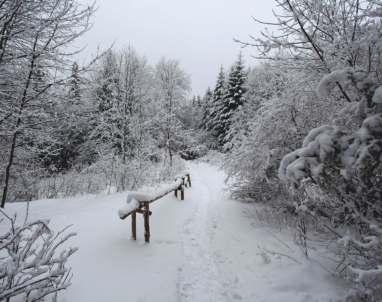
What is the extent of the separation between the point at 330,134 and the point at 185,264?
3.33 metres

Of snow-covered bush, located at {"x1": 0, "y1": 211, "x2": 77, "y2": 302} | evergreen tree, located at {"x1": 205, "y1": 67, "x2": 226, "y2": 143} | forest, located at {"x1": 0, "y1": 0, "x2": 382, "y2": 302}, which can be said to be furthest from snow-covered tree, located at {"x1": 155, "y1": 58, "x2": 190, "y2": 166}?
snow-covered bush, located at {"x1": 0, "y1": 211, "x2": 77, "y2": 302}

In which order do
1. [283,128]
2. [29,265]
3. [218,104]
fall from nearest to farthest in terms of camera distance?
[29,265]
[283,128]
[218,104]

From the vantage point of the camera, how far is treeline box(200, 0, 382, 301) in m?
2.24

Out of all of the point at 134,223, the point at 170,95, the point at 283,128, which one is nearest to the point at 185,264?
the point at 134,223

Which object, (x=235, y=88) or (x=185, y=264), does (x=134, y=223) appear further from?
(x=235, y=88)

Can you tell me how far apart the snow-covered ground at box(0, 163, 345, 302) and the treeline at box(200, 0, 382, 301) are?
23.6 inches

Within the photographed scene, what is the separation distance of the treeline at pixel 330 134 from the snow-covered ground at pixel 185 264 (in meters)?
0.60

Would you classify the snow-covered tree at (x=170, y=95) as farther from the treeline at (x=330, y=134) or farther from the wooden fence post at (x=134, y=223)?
the wooden fence post at (x=134, y=223)

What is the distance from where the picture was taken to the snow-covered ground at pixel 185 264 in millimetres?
3367

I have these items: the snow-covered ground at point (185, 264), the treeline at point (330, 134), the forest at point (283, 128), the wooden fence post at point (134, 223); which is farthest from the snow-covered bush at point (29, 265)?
the treeline at point (330, 134)

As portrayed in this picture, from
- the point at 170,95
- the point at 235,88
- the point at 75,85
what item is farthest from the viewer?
the point at 235,88

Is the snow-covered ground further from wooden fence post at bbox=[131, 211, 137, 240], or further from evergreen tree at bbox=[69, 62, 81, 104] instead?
evergreen tree at bbox=[69, 62, 81, 104]

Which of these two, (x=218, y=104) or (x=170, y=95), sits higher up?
(x=218, y=104)

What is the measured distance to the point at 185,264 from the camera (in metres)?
4.34
